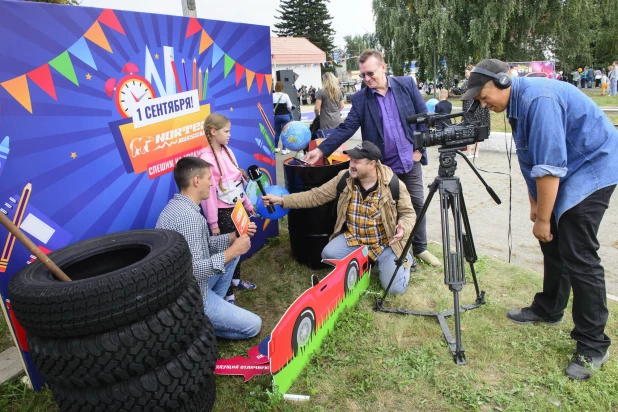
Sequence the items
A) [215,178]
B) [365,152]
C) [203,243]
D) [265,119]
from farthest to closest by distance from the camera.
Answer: [265,119] → [215,178] → [365,152] → [203,243]

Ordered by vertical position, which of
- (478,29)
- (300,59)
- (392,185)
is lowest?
(392,185)

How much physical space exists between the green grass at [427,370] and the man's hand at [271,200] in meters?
0.91

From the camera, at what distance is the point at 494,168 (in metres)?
7.80

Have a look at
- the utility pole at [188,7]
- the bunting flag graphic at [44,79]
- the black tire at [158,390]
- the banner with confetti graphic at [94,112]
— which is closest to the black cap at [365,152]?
the banner with confetti graphic at [94,112]

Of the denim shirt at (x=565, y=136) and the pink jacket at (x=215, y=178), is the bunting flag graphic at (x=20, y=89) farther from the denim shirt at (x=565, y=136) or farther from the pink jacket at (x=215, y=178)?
the denim shirt at (x=565, y=136)

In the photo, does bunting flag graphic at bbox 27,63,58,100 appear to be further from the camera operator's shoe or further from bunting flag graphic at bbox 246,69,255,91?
the camera operator's shoe

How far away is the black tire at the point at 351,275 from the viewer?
3.30 m

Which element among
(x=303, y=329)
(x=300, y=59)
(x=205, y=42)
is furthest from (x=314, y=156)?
(x=300, y=59)

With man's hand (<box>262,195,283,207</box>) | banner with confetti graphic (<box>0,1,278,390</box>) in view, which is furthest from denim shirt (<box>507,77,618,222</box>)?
banner with confetti graphic (<box>0,1,278,390</box>)

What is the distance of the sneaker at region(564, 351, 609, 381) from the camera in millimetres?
2508

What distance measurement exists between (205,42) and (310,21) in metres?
54.7

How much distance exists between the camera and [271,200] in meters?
3.68

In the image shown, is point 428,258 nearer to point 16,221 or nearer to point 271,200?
Result: point 271,200

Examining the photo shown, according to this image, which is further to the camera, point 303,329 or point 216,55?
point 216,55
